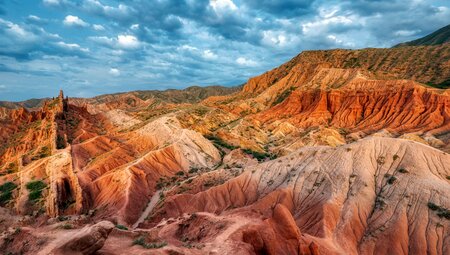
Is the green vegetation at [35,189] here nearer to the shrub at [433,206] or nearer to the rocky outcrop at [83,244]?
the rocky outcrop at [83,244]

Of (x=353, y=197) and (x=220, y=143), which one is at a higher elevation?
(x=353, y=197)

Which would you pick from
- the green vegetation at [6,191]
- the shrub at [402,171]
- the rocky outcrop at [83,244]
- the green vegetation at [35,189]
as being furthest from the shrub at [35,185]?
the shrub at [402,171]

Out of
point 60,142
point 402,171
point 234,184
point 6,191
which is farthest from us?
point 60,142

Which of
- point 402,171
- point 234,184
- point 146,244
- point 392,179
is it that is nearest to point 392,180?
point 392,179

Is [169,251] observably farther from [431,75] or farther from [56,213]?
[431,75]

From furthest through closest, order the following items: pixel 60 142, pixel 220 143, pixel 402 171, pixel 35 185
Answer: pixel 220 143 < pixel 60 142 < pixel 35 185 < pixel 402 171

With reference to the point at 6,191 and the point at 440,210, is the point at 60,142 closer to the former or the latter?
the point at 6,191

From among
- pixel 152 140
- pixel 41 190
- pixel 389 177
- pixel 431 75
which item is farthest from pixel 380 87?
pixel 41 190
